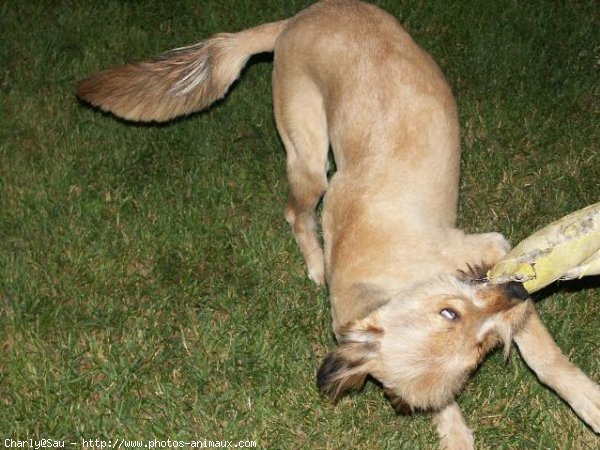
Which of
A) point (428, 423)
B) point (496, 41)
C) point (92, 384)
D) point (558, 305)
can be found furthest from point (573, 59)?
point (92, 384)

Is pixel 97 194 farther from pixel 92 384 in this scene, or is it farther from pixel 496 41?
pixel 496 41

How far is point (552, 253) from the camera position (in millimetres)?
3232

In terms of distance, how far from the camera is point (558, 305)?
441 centimetres

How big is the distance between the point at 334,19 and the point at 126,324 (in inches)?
82.3

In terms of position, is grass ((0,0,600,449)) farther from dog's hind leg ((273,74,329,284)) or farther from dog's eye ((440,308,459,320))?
dog's eye ((440,308,459,320))

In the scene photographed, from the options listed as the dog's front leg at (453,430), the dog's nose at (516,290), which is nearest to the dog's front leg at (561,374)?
the dog's front leg at (453,430)

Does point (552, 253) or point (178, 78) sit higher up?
point (552, 253)

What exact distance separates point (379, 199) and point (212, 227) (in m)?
1.50

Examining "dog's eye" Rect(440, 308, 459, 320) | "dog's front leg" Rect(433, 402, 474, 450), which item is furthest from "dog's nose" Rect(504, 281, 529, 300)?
"dog's front leg" Rect(433, 402, 474, 450)

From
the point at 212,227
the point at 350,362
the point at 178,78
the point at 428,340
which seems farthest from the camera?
the point at 212,227

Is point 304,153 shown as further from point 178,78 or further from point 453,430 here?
point 453,430

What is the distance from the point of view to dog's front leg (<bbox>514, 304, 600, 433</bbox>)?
373 cm

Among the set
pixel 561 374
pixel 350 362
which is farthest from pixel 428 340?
pixel 561 374

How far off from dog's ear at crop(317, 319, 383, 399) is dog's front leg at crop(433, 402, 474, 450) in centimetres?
73
